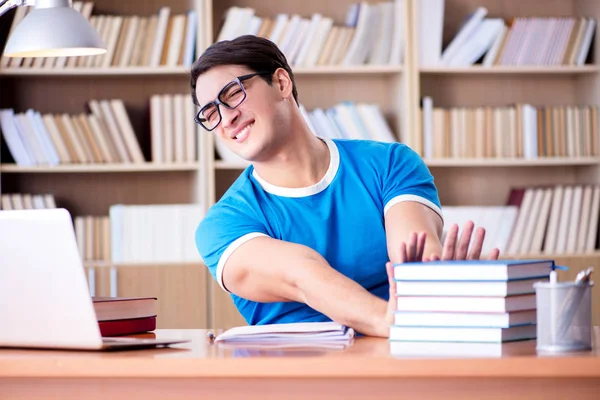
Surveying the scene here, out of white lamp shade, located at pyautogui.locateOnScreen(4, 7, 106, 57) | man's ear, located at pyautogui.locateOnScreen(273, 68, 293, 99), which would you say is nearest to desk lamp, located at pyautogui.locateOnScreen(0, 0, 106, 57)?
white lamp shade, located at pyautogui.locateOnScreen(4, 7, 106, 57)

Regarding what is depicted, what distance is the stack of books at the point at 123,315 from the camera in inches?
67.4

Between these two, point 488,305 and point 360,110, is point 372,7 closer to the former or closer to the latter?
point 360,110

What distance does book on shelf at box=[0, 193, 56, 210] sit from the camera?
12.1 feet

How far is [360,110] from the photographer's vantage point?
379 cm

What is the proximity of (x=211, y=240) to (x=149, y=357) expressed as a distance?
648 mm

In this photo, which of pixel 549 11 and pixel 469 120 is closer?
pixel 469 120

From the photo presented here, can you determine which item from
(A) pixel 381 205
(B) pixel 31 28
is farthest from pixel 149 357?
(B) pixel 31 28

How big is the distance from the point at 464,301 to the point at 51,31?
4.21 ft

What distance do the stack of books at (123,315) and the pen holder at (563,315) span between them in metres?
0.86

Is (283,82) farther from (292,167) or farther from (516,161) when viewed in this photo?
(516,161)

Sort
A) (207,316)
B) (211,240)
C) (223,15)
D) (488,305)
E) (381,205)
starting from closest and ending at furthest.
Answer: (488,305)
(211,240)
(381,205)
(207,316)
(223,15)

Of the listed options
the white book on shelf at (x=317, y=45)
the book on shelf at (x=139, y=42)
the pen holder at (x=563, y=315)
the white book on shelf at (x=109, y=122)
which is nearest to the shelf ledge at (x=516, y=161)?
the white book on shelf at (x=317, y=45)

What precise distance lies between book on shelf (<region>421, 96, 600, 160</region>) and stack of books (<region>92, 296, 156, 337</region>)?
87.0 inches

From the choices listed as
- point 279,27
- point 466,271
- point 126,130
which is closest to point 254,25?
point 279,27
